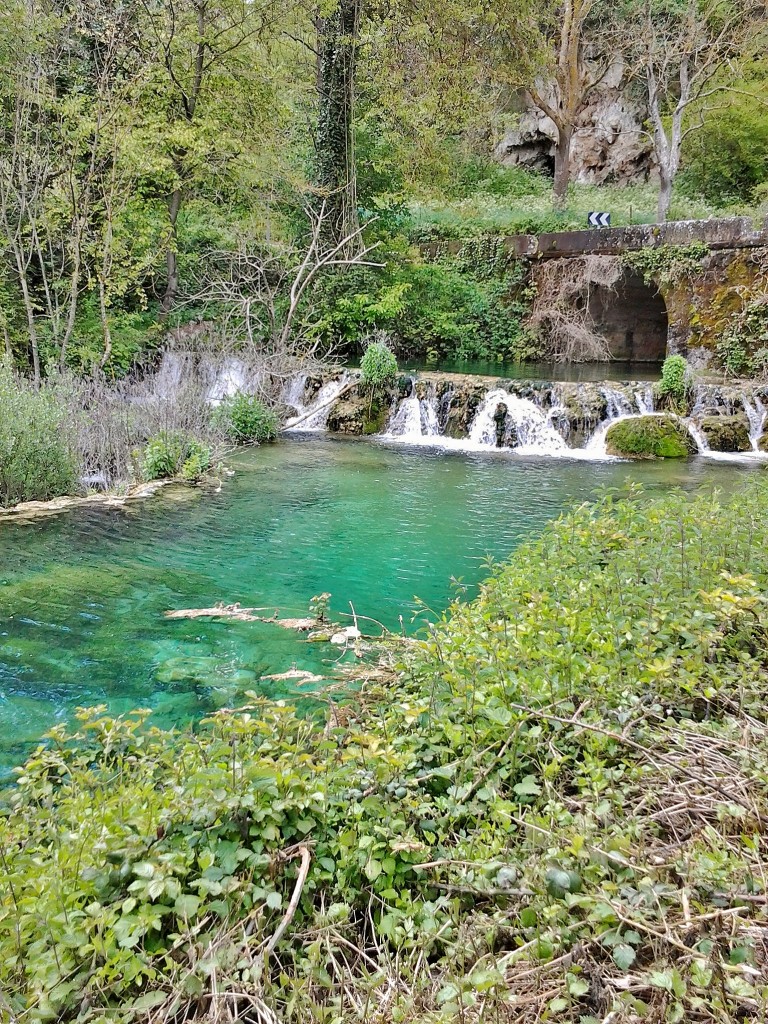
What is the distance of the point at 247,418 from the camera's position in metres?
12.7

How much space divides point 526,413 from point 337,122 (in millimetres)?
9928

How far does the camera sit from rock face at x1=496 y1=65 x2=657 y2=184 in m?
29.1

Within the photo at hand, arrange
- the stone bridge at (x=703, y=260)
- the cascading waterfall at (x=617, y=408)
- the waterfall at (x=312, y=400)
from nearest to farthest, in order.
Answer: the cascading waterfall at (x=617, y=408)
the waterfall at (x=312, y=400)
the stone bridge at (x=703, y=260)

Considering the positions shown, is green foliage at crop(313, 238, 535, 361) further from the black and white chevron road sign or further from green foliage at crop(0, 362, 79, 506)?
green foliage at crop(0, 362, 79, 506)

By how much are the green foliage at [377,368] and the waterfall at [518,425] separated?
7.11 feet

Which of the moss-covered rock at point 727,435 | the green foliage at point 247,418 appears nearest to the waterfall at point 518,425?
the moss-covered rock at point 727,435

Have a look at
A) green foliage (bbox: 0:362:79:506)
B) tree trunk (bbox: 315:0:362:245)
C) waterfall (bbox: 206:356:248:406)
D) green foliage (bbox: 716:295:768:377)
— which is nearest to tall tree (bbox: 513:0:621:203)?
tree trunk (bbox: 315:0:362:245)

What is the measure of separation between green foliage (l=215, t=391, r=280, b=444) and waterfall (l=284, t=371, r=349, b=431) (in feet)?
5.26

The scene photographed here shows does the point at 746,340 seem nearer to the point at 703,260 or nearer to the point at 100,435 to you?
the point at 703,260

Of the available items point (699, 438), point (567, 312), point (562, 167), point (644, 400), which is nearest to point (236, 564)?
point (699, 438)

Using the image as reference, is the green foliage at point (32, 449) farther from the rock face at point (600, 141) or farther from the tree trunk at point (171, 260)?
the rock face at point (600, 141)

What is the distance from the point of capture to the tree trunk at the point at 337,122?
17.2 m

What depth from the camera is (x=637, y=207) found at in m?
25.3

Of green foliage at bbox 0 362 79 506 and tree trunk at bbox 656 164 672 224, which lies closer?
green foliage at bbox 0 362 79 506
